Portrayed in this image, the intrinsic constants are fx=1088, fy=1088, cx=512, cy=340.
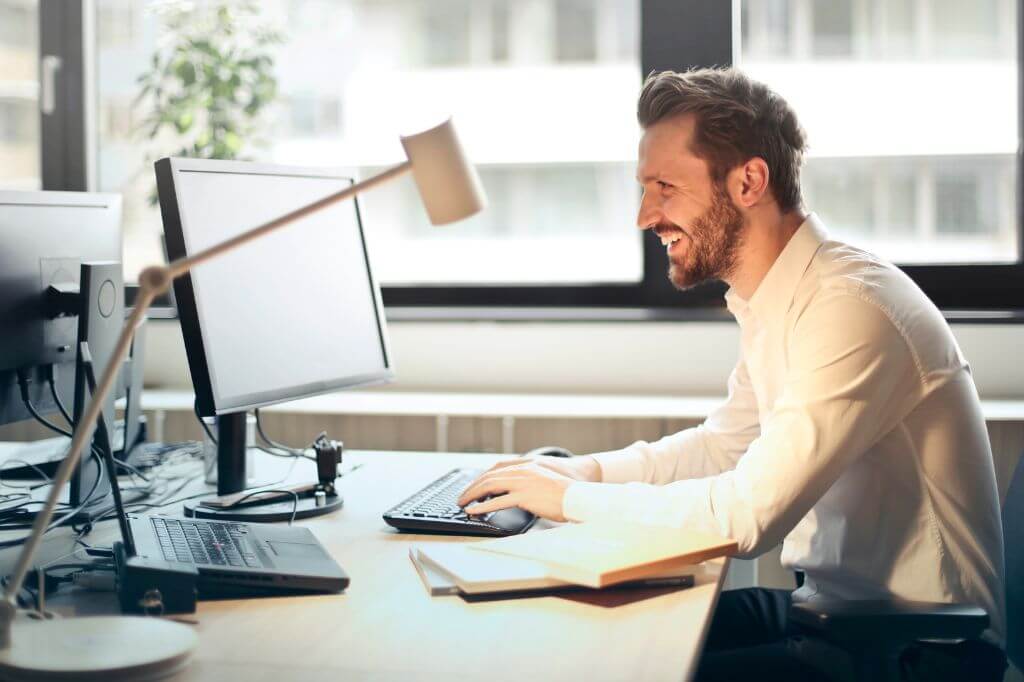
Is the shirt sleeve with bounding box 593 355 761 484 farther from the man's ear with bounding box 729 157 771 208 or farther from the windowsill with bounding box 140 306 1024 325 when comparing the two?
the windowsill with bounding box 140 306 1024 325

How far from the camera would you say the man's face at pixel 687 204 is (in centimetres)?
174

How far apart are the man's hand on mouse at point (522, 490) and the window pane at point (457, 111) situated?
1.61 m

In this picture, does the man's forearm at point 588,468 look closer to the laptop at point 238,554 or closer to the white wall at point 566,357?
the laptop at point 238,554

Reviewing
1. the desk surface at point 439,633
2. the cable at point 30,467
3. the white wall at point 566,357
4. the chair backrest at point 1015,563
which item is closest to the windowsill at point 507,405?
the white wall at point 566,357

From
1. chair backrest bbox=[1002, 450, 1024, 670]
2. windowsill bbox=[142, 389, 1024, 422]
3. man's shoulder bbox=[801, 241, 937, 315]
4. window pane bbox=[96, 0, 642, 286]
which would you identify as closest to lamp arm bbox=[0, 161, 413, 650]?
man's shoulder bbox=[801, 241, 937, 315]

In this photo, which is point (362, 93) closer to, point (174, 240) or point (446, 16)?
point (446, 16)

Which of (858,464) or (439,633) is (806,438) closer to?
(858,464)

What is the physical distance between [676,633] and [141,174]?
9.02 feet

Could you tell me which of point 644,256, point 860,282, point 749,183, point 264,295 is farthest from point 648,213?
point 644,256

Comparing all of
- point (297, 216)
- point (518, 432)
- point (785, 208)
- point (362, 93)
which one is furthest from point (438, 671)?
point (362, 93)

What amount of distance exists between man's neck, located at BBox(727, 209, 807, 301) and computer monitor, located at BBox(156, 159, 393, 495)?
2.10ft

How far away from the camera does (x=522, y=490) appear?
60.7 inches

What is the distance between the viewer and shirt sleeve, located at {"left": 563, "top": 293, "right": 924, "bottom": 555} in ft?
4.60

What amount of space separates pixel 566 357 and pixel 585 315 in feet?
0.42
